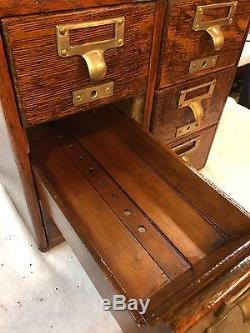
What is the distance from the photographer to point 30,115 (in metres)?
0.57

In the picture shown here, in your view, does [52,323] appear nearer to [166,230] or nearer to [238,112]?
[166,230]

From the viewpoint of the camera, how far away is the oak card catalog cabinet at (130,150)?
1.49 ft

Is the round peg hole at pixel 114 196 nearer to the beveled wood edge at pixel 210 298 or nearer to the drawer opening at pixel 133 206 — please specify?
the drawer opening at pixel 133 206

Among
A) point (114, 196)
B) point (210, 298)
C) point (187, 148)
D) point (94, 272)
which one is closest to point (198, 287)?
point (210, 298)

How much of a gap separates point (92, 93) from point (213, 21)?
335mm

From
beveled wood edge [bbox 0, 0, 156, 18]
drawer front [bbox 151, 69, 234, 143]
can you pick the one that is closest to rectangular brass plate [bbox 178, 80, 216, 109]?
drawer front [bbox 151, 69, 234, 143]

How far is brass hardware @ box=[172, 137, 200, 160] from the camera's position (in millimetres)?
1019

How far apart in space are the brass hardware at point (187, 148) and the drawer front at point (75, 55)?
40cm

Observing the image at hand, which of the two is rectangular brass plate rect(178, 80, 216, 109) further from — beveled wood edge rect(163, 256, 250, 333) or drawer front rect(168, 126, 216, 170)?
beveled wood edge rect(163, 256, 250, 333)

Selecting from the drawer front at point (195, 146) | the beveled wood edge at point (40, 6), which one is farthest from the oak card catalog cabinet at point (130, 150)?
the drawer front at point (195, 146)

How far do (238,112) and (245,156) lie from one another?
13.2 inches

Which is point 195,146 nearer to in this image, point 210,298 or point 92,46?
point 92,46

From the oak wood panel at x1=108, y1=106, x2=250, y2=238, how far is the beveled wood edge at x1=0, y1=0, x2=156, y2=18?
0.33m

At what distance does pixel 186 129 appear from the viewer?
0.95 m
